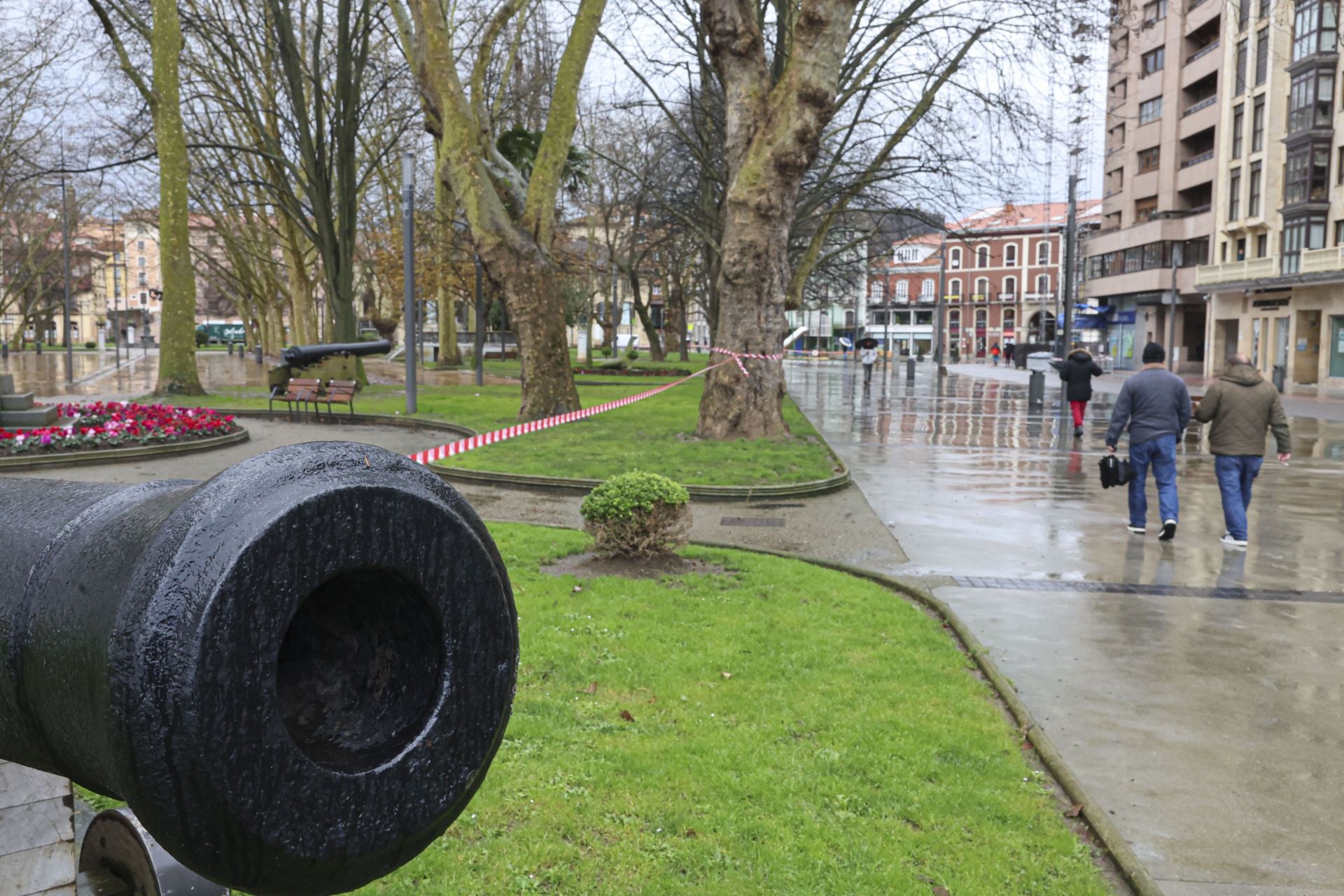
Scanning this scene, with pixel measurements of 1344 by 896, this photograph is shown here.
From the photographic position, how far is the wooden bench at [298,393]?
21078 mm

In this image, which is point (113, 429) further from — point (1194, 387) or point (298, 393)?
point (1194, 387)

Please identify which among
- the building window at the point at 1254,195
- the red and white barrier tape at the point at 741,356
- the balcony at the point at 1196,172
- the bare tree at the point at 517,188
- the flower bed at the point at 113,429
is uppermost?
the balcony at the point at 1196,172

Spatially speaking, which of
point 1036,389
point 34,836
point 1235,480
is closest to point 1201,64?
point 1036,389

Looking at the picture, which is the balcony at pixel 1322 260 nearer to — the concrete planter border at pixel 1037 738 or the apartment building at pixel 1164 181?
the apartment building at pixel 1164 181

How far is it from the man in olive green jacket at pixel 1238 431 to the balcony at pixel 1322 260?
114 ft

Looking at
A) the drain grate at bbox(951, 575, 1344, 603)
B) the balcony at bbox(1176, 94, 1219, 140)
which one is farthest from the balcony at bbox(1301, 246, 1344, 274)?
the drain grate at bbox(951, 575, 1344, 603)

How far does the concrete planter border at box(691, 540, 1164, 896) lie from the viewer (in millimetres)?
3785

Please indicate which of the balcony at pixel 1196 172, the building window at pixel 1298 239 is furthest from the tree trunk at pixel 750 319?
the balcony at pixel 1196 172

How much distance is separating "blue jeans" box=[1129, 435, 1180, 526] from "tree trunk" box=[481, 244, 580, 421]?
33.2ft

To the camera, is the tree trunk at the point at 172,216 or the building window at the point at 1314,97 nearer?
the tree trunk at the point at 172,216

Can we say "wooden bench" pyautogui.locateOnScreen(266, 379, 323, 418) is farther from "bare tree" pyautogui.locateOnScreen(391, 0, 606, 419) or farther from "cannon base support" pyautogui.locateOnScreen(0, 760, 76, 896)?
"cannon base support" pyautogui.locateOnScreen(0, 760, 76, 896)

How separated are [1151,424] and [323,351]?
759 inches

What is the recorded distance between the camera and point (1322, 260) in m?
41.3

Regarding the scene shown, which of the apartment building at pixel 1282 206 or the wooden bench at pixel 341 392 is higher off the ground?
the apartment building at pixel 1282 206
